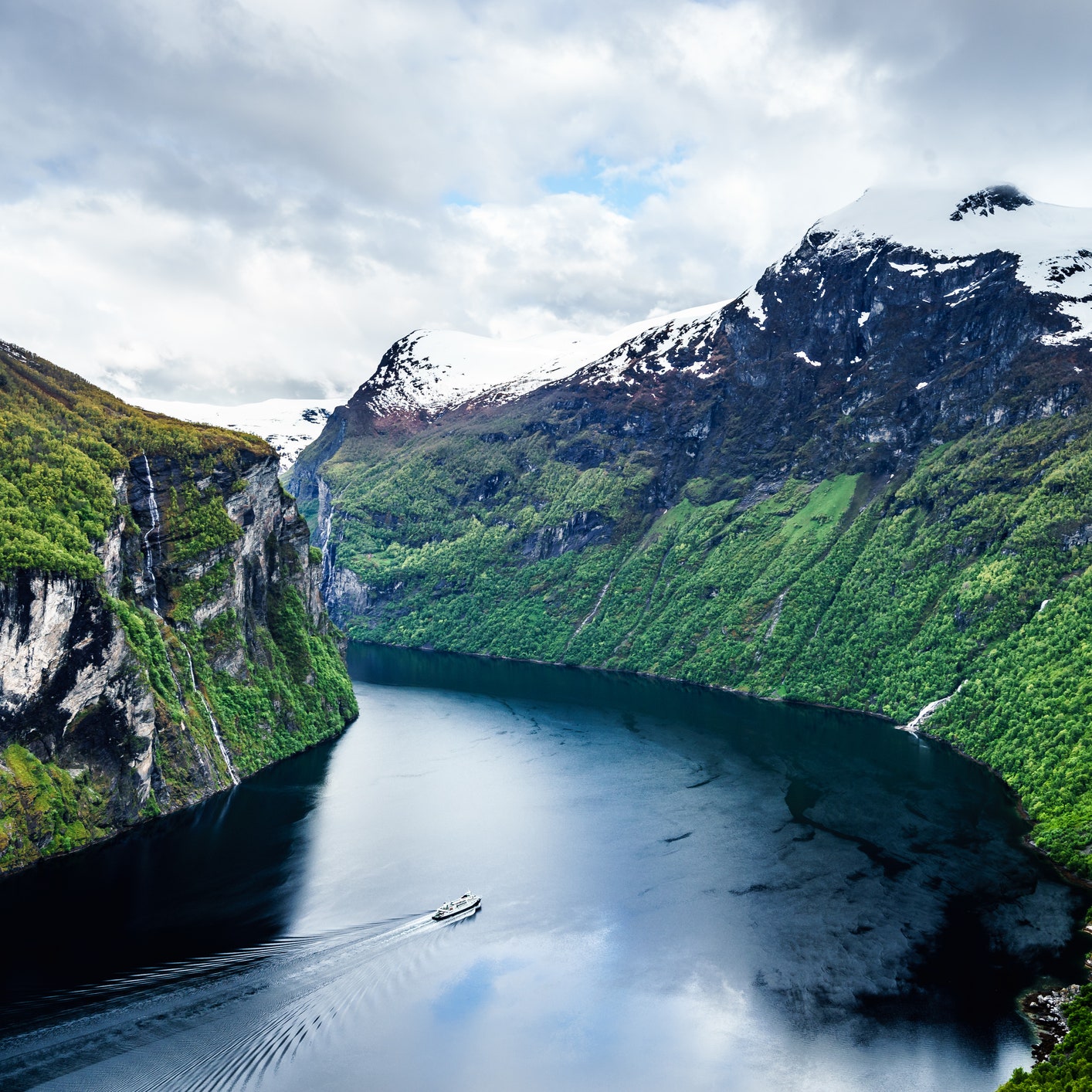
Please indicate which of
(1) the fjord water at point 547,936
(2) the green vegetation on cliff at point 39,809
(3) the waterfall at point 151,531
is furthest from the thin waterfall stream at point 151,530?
(2) the green vegetation on cliff at point 39,809

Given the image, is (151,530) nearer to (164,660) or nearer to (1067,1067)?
(164,660)

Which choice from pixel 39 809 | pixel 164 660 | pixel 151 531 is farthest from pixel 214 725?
pixel 39 809

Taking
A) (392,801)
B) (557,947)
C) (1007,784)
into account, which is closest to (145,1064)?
(557,947)

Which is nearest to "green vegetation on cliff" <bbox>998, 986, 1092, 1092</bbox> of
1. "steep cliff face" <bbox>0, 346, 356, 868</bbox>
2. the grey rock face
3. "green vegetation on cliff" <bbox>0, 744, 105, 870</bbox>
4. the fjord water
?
the fjord water

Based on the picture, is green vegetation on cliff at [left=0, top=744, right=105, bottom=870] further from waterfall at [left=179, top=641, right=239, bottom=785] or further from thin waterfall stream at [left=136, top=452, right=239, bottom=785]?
thin waterfall stream at [left=136, top=452, right=239, bottom=785]

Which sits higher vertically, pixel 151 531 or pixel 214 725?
pixel 151 531

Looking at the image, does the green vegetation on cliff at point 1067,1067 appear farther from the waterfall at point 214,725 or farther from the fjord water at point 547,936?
the waterfall at point 214,725
